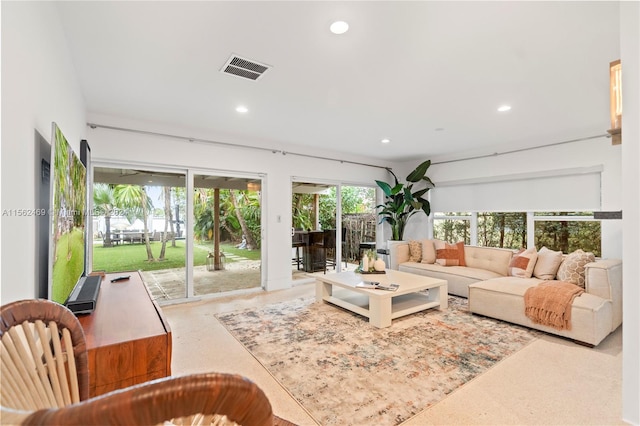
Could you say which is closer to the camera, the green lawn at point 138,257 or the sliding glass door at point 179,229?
the green lawn at point 138,257

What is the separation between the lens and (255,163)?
189 inches

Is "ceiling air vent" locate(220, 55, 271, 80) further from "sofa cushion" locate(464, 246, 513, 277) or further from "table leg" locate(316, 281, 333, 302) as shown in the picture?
"sofa cushion" locate(464, 246, 513, 277)

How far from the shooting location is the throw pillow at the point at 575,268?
10.6 feet

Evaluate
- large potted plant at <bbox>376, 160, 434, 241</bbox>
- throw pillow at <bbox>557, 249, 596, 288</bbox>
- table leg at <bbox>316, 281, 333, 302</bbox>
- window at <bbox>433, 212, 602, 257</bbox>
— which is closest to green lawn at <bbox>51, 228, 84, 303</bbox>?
table leg at <bbox>316, 281, 333, 302</bbox>

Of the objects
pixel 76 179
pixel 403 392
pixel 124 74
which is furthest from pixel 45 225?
pixel 403 392

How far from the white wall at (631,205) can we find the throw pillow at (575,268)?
8.35 feet

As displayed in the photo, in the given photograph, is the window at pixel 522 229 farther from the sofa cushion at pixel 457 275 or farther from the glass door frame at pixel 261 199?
the glass door frame at pixel 261 199

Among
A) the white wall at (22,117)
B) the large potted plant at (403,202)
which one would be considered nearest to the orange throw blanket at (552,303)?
the large potted plant at (403,202)

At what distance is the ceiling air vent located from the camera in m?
2.41

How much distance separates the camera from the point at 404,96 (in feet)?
10.2

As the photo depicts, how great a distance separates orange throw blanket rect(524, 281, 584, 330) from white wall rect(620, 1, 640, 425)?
193 centimetres

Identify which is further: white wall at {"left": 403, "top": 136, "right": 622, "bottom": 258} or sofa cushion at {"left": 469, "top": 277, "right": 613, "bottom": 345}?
white wall at {"left": 403, "top": 136, "right": 622, "bottom": 258}

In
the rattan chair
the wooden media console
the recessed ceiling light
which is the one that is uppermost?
the recessed ceiling light

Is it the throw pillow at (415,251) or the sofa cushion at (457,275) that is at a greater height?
the throw pillow at (415,251)
